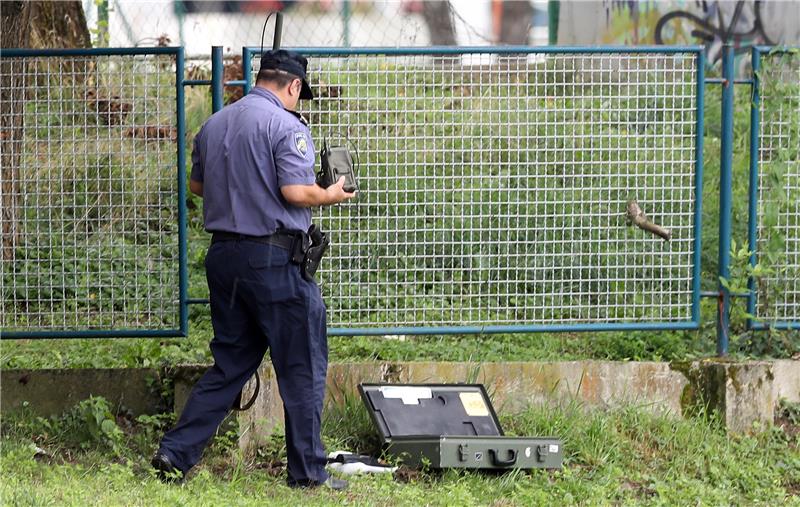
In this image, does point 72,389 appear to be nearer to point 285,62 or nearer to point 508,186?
point 285,62

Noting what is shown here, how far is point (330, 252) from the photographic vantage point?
639cm

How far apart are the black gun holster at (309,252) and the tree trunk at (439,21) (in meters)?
6.97

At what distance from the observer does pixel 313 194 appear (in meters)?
5.27

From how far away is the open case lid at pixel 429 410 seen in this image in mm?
5902

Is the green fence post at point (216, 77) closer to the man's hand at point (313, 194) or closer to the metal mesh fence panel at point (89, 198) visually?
the metal mesh fence panel at point (89, 198)

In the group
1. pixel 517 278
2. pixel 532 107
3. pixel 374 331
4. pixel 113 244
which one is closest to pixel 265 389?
pixel 374 331

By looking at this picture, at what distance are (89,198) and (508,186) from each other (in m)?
2.30

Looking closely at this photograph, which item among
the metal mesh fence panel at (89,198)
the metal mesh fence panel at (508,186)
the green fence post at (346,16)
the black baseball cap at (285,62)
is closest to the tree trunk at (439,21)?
the green fence post at (346,16)

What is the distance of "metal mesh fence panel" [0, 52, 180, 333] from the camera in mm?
6184

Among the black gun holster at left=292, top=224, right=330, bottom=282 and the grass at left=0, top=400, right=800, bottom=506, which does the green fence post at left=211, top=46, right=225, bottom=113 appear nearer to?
the black gun holster at left=292, top=224, right=330, bottom=282

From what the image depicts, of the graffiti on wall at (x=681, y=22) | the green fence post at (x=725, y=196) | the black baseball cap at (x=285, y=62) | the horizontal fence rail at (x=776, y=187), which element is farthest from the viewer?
the graffiti on wall at (x=681, y=22)

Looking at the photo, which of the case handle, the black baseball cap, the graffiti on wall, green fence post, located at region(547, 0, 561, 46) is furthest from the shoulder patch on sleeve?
green fence post, located at region(547, 0, 561, 46)

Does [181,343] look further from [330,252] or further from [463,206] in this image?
[463,206]

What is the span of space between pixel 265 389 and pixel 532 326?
1.55 metres
